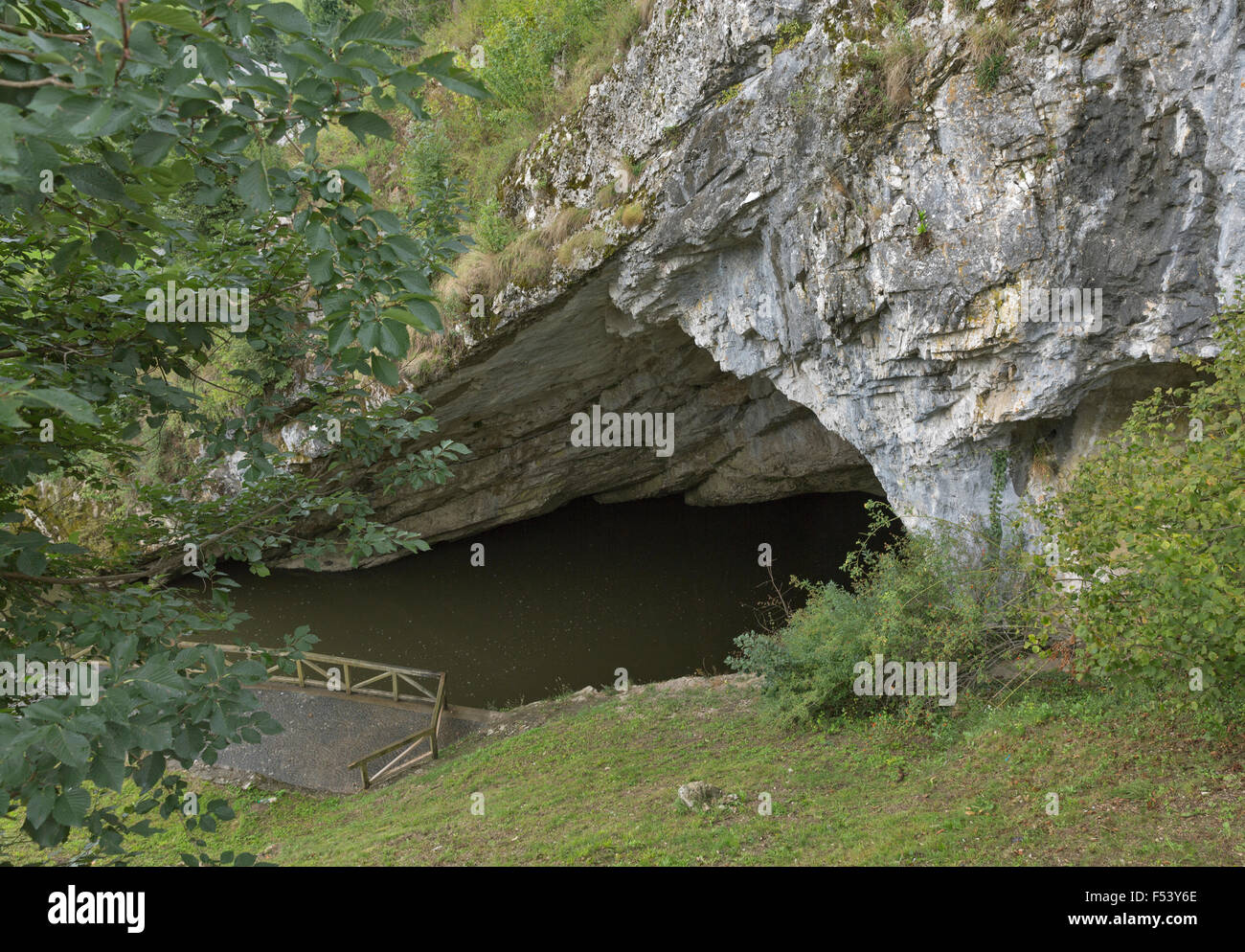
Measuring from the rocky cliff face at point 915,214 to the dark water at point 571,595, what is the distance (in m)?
5.23

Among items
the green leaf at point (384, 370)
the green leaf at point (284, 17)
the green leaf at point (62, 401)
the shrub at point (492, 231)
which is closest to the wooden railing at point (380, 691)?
the shrub at point (492, 231)

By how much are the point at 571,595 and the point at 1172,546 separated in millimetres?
12370

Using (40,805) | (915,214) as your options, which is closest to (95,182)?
(40,805)

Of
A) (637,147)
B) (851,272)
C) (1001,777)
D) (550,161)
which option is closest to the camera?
(1001,777)

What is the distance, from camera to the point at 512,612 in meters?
15.9

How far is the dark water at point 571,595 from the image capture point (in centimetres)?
1479

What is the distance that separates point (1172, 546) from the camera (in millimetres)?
5090

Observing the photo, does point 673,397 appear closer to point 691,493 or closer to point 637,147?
point 691,493

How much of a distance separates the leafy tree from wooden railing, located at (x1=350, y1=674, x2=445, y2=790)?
719 cm

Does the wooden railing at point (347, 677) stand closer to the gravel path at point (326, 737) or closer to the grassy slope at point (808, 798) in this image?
the gravel path at point (326, 737)

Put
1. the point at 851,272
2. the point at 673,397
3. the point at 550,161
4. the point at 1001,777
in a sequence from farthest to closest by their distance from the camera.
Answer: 1. the point at 673,397
2. the point at 550,161
3. the point at 851,272
4. the point at 1001,777

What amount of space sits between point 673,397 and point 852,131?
24.4 ft

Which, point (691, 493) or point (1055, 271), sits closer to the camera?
point (1055, 271)

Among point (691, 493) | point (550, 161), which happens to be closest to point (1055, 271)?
point (550, 161)
